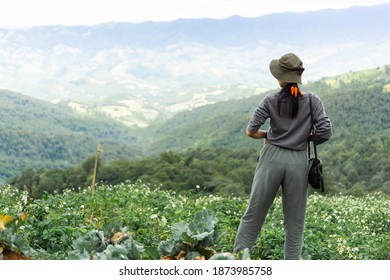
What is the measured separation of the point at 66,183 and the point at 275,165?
6207cm

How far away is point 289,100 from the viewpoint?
6.04m

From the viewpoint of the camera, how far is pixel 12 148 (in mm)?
170875

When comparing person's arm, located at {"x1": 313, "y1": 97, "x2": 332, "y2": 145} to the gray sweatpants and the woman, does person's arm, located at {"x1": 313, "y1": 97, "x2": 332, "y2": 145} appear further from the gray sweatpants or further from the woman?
the gray sweatpants

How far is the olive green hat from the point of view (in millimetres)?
6035

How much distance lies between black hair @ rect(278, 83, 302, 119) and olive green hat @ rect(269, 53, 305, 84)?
8 cm

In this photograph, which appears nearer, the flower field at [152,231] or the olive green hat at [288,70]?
the flower field at [152,231]

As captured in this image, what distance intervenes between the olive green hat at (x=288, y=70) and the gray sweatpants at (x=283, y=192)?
76cm

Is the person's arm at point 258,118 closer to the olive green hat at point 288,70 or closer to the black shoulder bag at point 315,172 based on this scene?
the olive green hat at point 288,70

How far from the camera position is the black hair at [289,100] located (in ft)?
19.8

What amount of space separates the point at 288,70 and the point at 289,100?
0.33 m

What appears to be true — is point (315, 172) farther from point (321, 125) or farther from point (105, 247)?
point (105, 247)

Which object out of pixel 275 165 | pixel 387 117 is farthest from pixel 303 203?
pixel 387 117

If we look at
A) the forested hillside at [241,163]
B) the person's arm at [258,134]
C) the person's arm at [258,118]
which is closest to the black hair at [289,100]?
the person's arm at [258,118]
